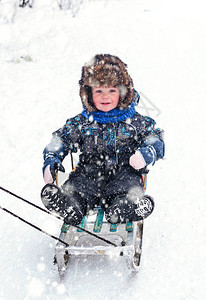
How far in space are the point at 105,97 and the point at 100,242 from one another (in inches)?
44.4

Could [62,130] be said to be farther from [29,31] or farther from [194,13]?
[194,13]

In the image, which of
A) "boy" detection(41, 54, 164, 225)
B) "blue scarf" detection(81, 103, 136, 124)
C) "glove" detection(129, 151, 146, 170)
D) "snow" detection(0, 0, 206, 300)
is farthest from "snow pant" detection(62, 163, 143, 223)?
"snow" detection(0, 0, 206, 300)

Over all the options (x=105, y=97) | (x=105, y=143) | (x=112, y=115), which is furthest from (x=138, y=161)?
(x=105, y=97)

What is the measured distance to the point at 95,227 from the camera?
9.09ft

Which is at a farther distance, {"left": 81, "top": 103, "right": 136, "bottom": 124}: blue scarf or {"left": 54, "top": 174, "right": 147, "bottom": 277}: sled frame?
{"left": 81, "top": 103, "right": 136, "bottom": 124}: blue scarf

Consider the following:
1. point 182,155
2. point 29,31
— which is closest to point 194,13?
point 29,31

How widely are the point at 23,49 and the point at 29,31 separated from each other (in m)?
1.23

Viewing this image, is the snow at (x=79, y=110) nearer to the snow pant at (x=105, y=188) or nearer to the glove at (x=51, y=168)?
the snow pant at (x=105, y=188)

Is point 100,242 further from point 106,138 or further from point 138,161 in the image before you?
point 106,138

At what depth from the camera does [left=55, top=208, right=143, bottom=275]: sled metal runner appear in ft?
8.13

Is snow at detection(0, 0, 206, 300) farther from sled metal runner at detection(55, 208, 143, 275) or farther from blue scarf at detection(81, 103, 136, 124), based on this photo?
blue scarf at detection(81, 103, 136, 124)

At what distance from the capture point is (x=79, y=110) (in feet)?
19.2

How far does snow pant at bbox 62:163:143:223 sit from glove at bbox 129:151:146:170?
4.3 inches

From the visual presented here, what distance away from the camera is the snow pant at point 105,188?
99.9 inches
